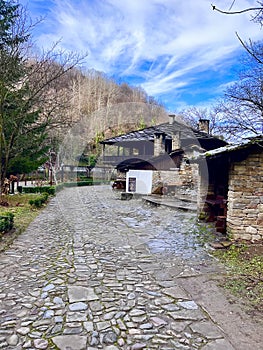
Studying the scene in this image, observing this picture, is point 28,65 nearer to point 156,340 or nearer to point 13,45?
point 13,45

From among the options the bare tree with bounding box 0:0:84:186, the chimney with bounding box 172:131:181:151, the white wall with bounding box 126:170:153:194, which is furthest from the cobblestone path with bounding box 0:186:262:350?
the chimney with bounding box 172:131:181:151

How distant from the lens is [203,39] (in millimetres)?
7277

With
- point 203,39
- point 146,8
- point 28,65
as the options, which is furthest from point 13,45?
point 203,39

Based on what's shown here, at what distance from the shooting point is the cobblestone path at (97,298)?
2.24 m

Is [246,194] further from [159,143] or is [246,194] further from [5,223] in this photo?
[159,143]

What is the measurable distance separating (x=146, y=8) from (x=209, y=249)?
617cm

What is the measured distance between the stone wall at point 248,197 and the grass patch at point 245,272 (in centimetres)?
29

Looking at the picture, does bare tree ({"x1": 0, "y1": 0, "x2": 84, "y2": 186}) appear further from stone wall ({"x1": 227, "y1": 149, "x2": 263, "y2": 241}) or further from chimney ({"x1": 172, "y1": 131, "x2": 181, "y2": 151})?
stone wall ({"x1": 227, "y1": 149, "x2": 263, "y2": 241})

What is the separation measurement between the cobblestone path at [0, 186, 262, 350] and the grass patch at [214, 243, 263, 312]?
1.98 feet

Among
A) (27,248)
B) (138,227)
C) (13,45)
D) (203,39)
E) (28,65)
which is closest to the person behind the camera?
(27,248)

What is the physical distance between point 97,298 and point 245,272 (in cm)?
218

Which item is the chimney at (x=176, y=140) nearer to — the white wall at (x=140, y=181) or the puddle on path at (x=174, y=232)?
the white wall at (x=140, y=181)

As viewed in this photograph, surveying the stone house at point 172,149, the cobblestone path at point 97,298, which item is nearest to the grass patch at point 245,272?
the cobblestone path at point 97,298

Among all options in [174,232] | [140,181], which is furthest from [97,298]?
[140,181]
